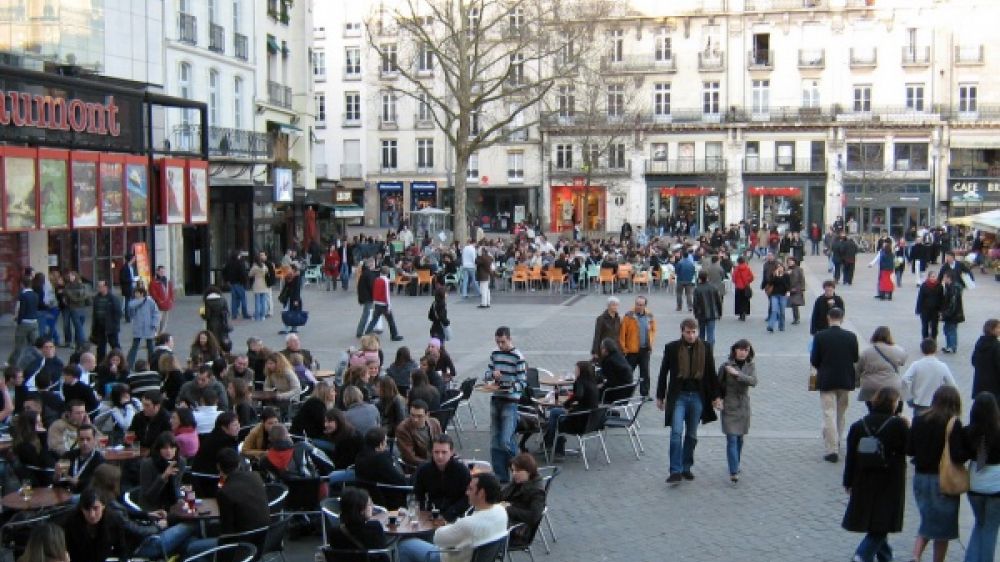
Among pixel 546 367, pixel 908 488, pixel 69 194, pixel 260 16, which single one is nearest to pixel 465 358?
pixel 546 367

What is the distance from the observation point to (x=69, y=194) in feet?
72.6

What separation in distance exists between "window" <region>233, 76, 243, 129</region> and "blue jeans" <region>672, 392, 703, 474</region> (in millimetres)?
28507

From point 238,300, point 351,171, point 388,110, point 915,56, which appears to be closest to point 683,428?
point 238,300

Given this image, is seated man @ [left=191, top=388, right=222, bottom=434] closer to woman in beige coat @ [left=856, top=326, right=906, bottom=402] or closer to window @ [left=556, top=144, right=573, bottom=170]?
woman in beige coat @ [left=856, top=326, right=906, bottom=402]

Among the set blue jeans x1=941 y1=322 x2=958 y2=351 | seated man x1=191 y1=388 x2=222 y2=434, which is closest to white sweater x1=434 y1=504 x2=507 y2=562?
seated man x1=191 y1=388 x2=222 y2=434

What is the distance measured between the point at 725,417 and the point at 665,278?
21.8 m

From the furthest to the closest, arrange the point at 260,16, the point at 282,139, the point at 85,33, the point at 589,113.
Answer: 1. the point at 589,113
2. the point at 282,139
3. the point at 260,16
4. the point at 85,33

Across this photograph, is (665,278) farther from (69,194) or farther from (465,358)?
(69,194)

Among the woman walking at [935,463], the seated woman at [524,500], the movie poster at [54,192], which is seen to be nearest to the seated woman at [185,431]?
the seated woman at [524,500]

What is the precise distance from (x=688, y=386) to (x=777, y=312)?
12864mm

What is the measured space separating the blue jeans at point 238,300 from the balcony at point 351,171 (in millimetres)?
42651

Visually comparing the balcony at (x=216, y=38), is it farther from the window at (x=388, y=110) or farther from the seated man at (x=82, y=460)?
the window at (x=388, y=110)

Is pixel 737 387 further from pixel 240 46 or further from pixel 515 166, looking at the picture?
pixel 515 166

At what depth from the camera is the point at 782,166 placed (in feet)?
206
